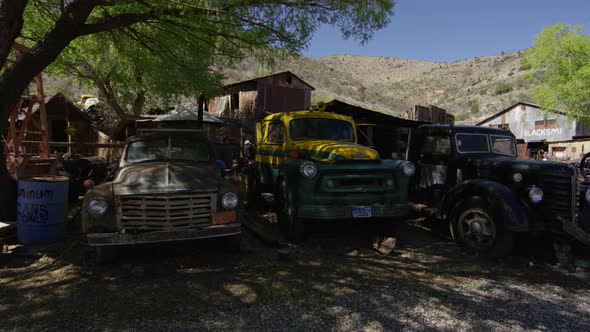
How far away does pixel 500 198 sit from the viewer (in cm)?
500

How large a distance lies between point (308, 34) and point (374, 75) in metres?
71.8

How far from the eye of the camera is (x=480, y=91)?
53875 millimetres

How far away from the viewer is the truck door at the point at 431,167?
21.5ft

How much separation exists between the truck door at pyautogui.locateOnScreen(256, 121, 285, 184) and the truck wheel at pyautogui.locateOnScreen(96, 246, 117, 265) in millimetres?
2931

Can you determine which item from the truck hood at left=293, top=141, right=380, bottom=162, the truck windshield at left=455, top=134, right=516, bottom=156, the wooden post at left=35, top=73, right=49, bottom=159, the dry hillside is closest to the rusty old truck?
the truck hood at left=293, top=141, right=380, bottom=162

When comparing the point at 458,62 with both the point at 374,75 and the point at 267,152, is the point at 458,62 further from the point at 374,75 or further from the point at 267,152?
the point at 267,152

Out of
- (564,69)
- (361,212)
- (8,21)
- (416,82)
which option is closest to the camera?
(8,21)

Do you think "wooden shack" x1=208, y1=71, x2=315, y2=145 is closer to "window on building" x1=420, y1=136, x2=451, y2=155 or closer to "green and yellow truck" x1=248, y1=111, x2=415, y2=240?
"window on building" x1=420, y1=136, x2=451, y2=155

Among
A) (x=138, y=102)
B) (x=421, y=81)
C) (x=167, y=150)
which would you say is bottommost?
(x=167, y=150)

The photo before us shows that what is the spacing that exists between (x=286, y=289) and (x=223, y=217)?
1.24 meters

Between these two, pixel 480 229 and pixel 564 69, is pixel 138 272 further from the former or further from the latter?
pixel 564 69

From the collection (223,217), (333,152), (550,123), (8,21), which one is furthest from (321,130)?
(550,123)

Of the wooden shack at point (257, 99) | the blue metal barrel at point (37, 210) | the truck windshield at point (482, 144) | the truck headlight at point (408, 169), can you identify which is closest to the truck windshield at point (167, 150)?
the blue metal barrel at point (37, 210)

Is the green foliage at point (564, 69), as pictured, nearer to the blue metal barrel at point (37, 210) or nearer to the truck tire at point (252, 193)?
the truck tire at point (252, 193)
